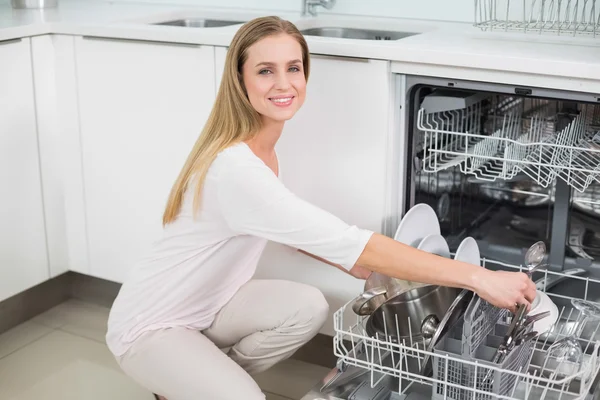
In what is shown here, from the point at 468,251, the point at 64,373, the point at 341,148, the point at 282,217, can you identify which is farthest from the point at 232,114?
the point at 64,373

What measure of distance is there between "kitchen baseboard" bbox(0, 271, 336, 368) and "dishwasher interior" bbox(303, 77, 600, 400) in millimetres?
610

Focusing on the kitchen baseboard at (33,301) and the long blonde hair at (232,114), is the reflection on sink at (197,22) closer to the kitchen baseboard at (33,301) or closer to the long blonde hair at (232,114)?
the kitchen baseboard at (33,301)

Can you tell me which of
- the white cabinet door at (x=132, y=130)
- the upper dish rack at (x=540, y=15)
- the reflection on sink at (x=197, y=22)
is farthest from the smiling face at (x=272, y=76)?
the reflection on sink at (x=197, y=22)

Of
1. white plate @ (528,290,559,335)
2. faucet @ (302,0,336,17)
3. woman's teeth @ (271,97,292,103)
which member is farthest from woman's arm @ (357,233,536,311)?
faucet @ (302,0,336,17)

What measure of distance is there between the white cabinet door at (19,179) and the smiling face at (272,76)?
0.89 m

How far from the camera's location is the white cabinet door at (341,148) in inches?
74.5

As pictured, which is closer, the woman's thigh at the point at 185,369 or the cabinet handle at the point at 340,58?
the woman's thigh at the point at 185,369

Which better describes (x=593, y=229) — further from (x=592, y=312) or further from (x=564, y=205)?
(x=592, y=312)

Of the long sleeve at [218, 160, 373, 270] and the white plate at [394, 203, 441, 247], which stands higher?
the long sleeve at [218, 160, 373, 270]

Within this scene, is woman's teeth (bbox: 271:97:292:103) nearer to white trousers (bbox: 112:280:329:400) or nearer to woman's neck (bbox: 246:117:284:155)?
woman's neck (bbox: 246:117:284:155)

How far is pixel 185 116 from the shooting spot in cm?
217

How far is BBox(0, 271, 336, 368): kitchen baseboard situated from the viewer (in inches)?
99.2

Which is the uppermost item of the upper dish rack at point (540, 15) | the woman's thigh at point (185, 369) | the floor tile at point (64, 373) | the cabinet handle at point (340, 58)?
the upper dish rack at point (540, 15)

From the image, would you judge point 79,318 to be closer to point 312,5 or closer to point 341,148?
point 341,148
